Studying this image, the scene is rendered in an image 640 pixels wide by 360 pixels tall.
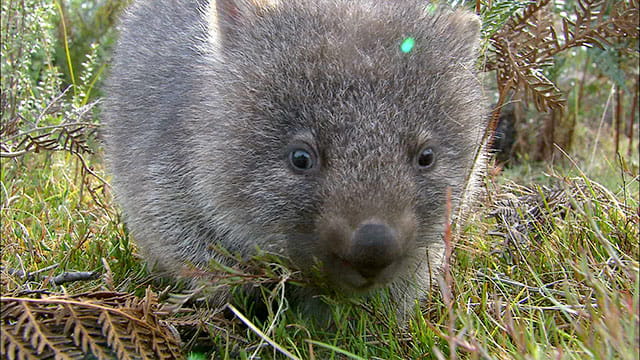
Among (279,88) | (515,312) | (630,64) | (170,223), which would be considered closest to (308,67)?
(279,88)

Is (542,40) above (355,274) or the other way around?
above

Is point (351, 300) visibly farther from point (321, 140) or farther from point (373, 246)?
point (321, 140)

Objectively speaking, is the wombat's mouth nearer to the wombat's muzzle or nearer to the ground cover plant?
the wombat's muzzle

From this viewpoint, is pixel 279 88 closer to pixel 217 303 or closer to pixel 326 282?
pixel 326 282

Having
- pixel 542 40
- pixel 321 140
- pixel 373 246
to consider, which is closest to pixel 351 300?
pixel 373 246

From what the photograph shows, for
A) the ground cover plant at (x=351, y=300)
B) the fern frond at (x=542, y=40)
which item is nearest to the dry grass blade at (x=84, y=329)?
the ground cover plant at (x=351, y=300)

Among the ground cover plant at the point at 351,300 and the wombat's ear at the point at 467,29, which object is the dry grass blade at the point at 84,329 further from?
the wombat's ear at the point at 467,29

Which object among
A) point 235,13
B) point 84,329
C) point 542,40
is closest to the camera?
point 84,329
